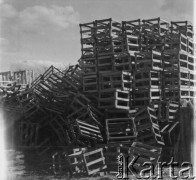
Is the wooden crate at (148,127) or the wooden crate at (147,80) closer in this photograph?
the wooden crate at (148,127)

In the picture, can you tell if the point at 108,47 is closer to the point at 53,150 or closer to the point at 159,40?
the point at 159,40

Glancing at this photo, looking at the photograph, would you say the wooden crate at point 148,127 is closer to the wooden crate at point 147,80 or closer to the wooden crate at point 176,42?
the wooden crate at point 147,80

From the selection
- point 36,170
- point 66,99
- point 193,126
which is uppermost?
point 66,99

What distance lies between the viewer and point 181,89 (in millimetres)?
12203

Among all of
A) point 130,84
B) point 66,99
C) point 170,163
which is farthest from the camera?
point 66,99

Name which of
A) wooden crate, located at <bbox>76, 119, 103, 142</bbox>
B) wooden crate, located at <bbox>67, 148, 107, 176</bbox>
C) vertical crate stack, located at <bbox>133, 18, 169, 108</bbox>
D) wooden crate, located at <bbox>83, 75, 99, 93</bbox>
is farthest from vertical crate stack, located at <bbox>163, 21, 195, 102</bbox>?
wooden crate, located at <bbox>67, 148, 107, 176</bbox>

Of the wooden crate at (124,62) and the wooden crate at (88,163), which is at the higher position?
the wooden crate at (124,62)

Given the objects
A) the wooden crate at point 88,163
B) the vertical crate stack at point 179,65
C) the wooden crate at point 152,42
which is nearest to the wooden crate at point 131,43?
the wooden crate at point 152,42

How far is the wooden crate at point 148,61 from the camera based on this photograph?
11.7 m

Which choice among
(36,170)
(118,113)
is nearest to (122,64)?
(118,113)

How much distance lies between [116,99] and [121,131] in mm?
1055

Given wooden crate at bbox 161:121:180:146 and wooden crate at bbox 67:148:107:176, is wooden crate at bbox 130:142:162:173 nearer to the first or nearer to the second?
wooden crate at bbox 67:148:107:176

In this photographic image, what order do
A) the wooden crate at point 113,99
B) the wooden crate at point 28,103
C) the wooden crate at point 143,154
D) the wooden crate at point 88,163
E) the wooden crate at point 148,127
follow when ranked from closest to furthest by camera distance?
the wooden crate at point 88,163 → the wooden crate at point 143,154 → the wooden crate at point 148,127 → the wooden crate at point 113,99 → the wooden crate at point 28,103

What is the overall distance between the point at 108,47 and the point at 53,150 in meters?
4.19
